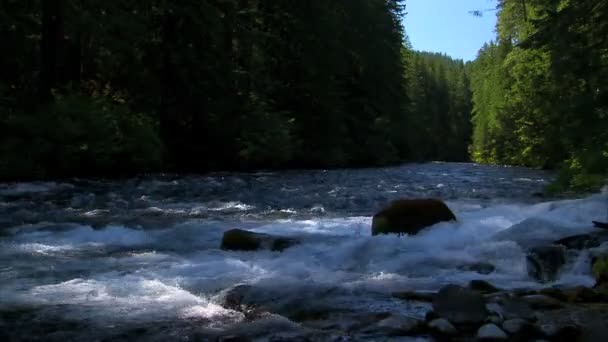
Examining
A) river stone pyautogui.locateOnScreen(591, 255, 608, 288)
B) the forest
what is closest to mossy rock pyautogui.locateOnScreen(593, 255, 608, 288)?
river stone pyautogui.locateOnScreen(591, 255, 608, 288)

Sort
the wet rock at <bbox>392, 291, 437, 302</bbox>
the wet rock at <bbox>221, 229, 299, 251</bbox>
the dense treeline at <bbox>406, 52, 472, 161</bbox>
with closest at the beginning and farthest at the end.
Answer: the wet rock at <bbox>392, 291, 437, 302</bbox>, the wet rock at <bbox>221, 229, 299, 251</bbox>, the dense treeline at <bbox>406, 52, 472, 161</bbox>

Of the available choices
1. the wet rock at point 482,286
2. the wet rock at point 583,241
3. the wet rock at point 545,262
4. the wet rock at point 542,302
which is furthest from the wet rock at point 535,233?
the wet rock at point 542,302

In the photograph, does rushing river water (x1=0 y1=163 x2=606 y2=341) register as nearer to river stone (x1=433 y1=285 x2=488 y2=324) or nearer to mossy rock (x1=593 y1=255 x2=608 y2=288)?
mossy rock (x1=593 y1=255 x2=608 y2=288)

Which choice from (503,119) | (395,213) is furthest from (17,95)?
(503,119)

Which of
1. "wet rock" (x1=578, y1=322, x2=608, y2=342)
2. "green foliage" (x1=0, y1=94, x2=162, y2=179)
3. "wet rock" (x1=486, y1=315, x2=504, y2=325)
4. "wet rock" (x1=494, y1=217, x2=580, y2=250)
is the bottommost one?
"wet rock" (x1=578, y1=322, x2=608, y2=342)

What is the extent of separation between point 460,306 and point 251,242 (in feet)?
13.1

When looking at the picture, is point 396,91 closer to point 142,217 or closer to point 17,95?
point 17,95

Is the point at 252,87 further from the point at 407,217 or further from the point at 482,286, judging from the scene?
the point at 482,286

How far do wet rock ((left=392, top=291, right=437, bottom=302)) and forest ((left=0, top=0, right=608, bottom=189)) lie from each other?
8406 mm

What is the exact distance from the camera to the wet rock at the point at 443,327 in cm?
464

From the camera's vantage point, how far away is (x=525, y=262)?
278 inches

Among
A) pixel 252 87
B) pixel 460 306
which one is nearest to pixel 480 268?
pixel 460 306

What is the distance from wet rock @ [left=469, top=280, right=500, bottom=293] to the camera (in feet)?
19.4

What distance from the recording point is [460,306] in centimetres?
495
